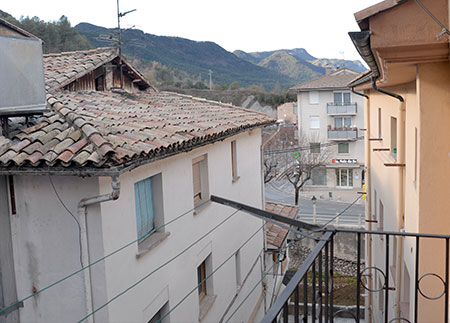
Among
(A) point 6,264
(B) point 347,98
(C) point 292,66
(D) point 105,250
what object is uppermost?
(C) point 292,66

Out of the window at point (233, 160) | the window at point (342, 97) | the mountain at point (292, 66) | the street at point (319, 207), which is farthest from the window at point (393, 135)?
the mountain at point (292, 66)

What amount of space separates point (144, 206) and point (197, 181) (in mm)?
2256

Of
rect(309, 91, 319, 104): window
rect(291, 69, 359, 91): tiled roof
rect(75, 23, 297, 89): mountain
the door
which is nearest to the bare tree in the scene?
rect(309, 91, 319, 104): window

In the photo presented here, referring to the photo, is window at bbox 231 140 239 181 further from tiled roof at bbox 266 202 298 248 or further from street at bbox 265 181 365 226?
street at bbox 265 181 365 226

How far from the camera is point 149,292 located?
5.76 meters

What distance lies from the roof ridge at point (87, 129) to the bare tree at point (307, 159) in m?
24.0

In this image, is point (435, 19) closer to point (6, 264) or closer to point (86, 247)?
point (86, 247)

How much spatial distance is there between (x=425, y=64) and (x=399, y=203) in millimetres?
2961

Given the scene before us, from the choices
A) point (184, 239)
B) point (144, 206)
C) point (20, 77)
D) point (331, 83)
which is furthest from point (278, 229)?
point (331, 83)

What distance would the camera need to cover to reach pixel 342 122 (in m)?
32.6

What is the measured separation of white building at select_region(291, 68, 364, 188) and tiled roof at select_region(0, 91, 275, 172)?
25673mm

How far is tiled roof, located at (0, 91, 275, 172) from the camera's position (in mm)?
4164

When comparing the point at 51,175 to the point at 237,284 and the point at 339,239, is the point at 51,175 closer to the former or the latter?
the point at 237,284

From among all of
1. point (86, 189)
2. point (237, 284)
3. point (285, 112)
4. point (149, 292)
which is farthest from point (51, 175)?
point (285, 112)
